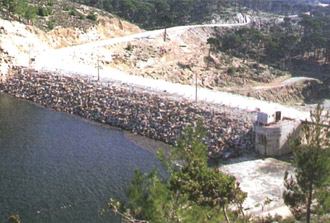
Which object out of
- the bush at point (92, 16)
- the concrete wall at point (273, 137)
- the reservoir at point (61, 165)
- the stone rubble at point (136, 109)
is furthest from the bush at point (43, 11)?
the concrete wall at point (273, 137)

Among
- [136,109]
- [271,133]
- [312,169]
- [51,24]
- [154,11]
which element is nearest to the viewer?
[312,169]

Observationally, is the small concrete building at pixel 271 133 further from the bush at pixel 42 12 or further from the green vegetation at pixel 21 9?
the bush at pixel 42 12

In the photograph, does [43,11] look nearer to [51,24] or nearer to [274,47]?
[51,24]

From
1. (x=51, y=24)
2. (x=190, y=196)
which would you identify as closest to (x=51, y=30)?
(x=51, y=24)

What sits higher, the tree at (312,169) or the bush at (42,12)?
the bush at (42,12)

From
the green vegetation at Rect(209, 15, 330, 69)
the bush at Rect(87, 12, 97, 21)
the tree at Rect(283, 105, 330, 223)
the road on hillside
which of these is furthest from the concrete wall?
the green vegetation at Rect(209, 15, 330, 69)

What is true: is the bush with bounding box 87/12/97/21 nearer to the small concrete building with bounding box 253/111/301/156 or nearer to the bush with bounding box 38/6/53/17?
the bush with bounding box 38/6/53/17

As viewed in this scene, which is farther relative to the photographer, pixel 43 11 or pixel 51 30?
pixel 43 11
